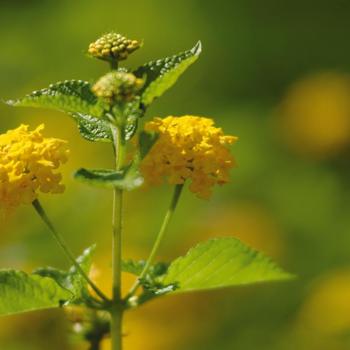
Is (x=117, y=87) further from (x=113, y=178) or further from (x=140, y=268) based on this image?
(x=140, y=268)

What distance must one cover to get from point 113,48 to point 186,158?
0.12m

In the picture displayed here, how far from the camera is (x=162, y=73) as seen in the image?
A: 3.01 feet

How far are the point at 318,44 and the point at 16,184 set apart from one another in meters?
3.24

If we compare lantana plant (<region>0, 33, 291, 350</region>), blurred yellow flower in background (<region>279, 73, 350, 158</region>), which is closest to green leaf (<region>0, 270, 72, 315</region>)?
lantana plant (<region>0, 33, 291, 350</region>)

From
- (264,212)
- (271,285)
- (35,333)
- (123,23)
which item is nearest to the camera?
(35,333)

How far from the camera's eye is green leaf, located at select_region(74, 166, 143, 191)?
83cm

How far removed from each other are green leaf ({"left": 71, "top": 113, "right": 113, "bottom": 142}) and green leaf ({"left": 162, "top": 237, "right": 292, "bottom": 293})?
5.1 inches

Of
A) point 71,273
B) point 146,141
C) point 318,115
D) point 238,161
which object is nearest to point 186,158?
point 146,141

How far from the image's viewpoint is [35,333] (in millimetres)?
1729

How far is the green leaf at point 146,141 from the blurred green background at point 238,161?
264mm

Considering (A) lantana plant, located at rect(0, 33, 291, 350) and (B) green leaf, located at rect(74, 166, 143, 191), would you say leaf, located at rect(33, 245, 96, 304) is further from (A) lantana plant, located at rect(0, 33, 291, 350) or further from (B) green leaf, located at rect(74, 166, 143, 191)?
(B) green leaf, located at rect(74, 166, 143, 191)

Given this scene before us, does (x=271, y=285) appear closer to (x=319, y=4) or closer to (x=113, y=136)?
(x=113, y=136)

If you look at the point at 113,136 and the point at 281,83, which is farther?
the point at 281,83

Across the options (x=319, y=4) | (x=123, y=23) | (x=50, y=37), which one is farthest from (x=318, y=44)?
(x=50, y=37)
